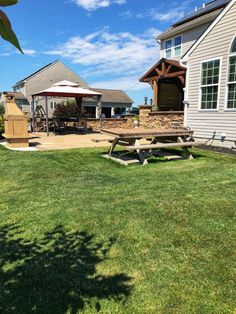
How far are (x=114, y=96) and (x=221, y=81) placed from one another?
4048 centimetres

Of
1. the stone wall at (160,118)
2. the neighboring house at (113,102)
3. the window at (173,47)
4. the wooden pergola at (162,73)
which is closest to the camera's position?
the stone wall at (160,118)

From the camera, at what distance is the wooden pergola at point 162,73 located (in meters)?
18.4

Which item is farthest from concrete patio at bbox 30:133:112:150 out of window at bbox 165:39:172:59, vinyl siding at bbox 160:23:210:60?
window at bbox 165:39:172:59

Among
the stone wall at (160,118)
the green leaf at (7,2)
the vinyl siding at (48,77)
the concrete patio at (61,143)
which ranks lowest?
the concrete patio at (61,143)

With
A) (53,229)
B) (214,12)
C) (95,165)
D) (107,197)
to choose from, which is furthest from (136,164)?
(214,12)

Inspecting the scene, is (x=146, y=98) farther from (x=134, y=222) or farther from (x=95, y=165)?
(x=134, y=222)

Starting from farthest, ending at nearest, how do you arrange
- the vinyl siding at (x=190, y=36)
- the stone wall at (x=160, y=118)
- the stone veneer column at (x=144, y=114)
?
the vinyl siding at (x=190, y=36), the stone veneer column at (x=144, y=114), the stone wall at (x=160, y=118)

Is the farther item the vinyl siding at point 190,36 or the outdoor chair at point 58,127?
the vinyl siding at point 190,36

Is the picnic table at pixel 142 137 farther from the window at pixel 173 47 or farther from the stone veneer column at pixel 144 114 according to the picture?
the window at pixel 173 47

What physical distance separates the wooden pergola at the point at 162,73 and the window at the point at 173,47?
369cm

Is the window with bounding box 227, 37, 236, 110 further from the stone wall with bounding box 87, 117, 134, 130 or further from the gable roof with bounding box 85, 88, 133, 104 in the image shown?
the gable roof with bounding box 85, 88, 133, 104

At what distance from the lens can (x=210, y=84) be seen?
11398 millimetres

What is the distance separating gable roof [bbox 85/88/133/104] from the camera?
48.9 m

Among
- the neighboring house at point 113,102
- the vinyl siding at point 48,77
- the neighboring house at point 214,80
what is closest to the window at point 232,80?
the neighboring house at point 214,80
